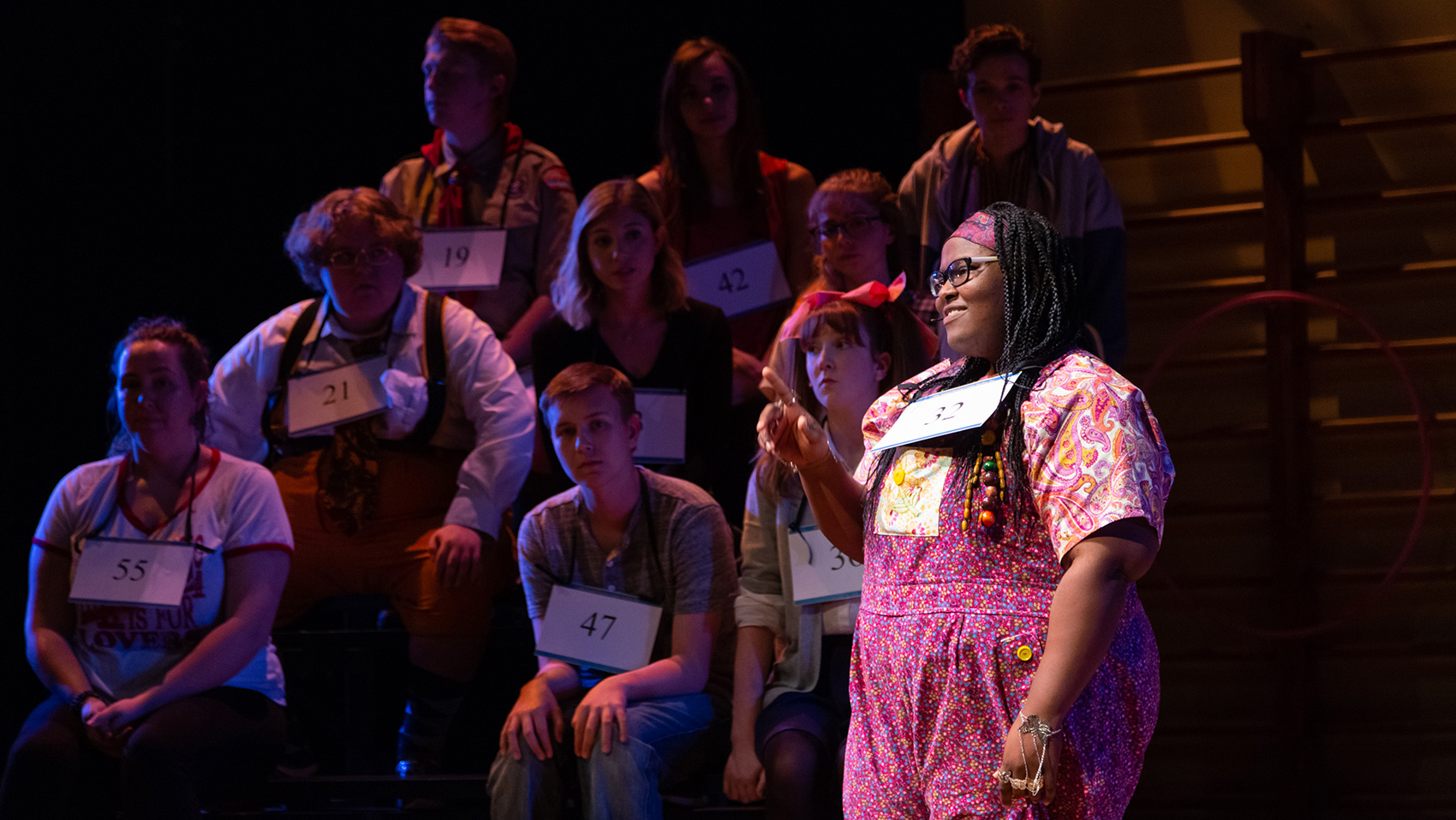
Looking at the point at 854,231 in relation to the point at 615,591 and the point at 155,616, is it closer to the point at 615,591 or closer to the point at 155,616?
the point at 615,591

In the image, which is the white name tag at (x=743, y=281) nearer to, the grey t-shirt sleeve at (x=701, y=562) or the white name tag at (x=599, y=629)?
the grey t-shirt sleeve at (x=701, y=562)

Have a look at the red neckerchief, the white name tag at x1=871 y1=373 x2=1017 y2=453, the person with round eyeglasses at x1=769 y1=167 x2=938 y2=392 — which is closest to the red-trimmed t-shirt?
the red neckerchief

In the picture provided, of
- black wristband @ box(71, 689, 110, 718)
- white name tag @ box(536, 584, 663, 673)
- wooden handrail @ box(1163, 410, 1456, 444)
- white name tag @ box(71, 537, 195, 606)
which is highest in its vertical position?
wooden handrail @ box(1163, 410, 1456, 444)

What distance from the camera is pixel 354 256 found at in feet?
10.3

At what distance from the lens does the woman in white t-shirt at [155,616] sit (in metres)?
2.56

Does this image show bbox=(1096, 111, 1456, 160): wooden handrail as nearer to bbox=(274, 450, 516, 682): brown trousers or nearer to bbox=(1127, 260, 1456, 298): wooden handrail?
bbox=(1127, 260, 1456, 298): wooden handrail

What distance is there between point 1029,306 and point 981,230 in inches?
4.2

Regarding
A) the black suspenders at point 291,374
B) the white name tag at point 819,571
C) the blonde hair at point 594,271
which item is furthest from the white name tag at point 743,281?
the white name tag at point 819,571

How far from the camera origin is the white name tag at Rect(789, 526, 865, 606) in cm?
251

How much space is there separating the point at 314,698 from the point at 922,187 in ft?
6.26

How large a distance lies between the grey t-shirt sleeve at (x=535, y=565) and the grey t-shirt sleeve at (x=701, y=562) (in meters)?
0.27

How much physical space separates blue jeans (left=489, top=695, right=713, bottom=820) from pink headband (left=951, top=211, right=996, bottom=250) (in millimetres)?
1294

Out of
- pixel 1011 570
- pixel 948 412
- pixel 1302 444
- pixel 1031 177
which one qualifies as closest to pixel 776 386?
pixel 948 412

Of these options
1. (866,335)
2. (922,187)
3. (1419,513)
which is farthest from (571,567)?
(1419,513)
